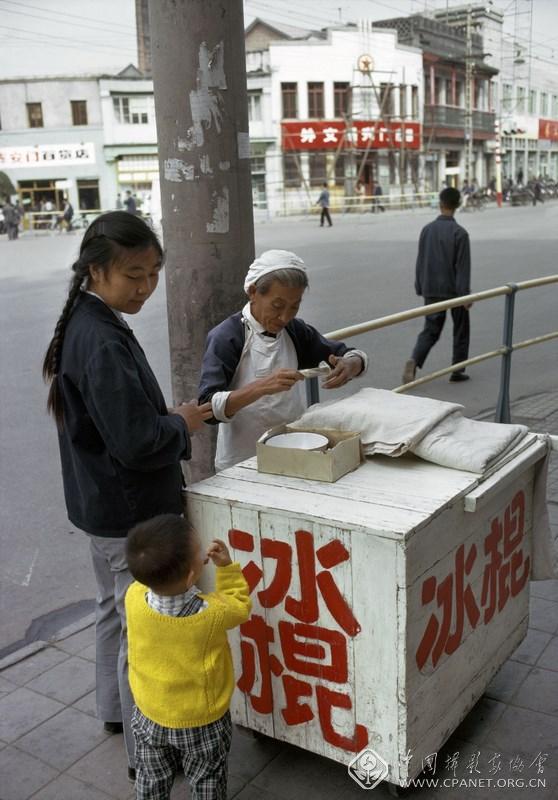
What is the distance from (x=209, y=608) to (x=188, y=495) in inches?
17.0

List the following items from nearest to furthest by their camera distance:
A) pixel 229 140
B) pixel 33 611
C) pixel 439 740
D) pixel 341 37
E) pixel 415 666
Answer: pixel 415 666, pixel 439 740, pixel 229 140, pixel 33 611, pixel 341 37

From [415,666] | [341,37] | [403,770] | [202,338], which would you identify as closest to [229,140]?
[202,338]

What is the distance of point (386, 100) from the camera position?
49.7m

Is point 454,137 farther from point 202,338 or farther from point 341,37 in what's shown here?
point 202,338

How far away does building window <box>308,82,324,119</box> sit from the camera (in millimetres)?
47062

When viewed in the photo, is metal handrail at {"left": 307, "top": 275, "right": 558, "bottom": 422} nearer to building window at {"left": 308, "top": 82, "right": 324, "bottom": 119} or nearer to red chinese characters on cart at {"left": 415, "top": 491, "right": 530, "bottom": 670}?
red chinese characters on cart at {"left": 415, "top": 491, "right": 530, "bottom": 670}

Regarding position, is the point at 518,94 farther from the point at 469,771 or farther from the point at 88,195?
the point at 469,771

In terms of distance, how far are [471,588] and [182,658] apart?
3.09ft

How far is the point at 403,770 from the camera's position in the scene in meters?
2.31

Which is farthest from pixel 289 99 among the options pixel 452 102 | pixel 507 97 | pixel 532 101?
pixel 532 101

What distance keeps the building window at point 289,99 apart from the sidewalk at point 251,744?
4629cm

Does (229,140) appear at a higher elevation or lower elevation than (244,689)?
higher

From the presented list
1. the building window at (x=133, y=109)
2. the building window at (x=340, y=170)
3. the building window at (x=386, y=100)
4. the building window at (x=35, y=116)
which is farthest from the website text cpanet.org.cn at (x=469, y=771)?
the building window at (x=386, y=100)

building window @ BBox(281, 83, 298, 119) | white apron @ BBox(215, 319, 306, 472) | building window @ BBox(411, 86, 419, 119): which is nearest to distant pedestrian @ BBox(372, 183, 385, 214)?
building window @ BBox(281, 83, 298, 119)
